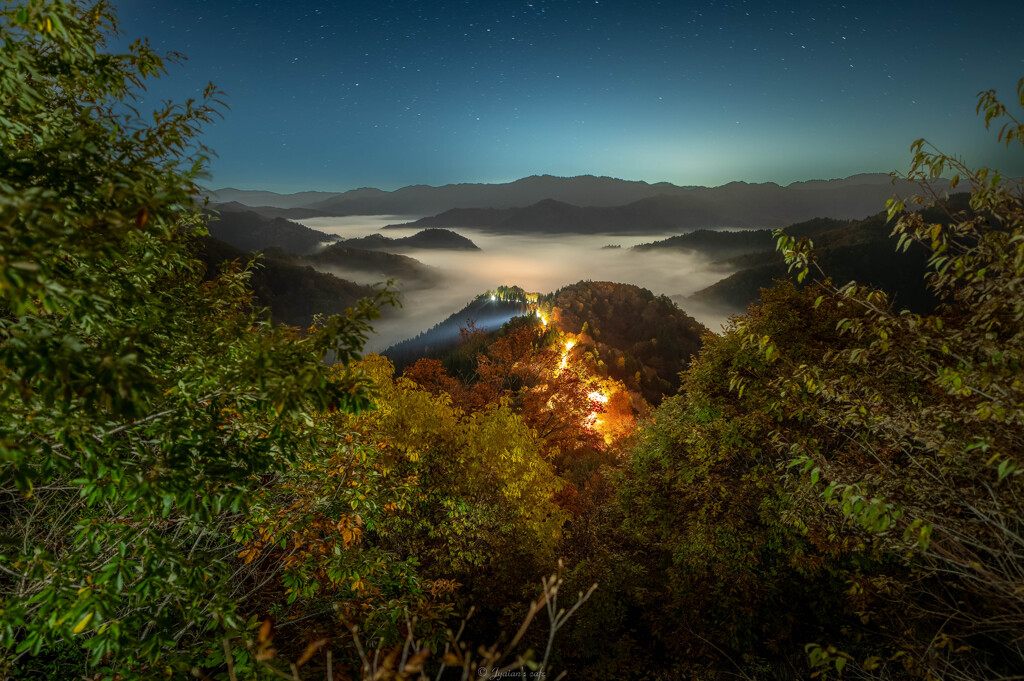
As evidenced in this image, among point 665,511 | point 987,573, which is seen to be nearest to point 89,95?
point 987,573

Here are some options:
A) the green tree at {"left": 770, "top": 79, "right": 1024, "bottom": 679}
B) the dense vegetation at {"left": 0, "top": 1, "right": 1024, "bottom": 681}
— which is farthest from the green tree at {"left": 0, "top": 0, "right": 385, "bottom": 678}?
the green tree at {"left": 770, "top": 79, "right": 1024, "bottom": 679}

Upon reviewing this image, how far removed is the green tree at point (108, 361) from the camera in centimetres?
230

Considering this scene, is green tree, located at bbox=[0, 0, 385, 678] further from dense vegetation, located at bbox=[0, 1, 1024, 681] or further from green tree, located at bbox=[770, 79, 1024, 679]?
green tree, located at bbox=[770, 79, 1024, 679]

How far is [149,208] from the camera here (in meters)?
2.47

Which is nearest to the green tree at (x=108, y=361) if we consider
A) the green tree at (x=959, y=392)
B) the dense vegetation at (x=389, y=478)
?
the dense vegetation at (x=389, y=478)

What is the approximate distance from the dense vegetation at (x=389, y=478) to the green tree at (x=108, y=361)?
0.09 feet

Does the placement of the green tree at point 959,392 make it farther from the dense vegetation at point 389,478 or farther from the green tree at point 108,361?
the green tree at point 108,361

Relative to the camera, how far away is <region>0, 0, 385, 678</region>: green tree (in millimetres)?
2297

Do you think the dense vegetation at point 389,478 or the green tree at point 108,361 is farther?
the dense vegetation at point 389,478

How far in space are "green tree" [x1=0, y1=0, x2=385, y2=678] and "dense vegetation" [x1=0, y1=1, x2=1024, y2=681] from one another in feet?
0.09

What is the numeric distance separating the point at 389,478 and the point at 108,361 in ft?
22.9

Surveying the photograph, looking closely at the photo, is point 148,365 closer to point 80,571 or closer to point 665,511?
point 80,571

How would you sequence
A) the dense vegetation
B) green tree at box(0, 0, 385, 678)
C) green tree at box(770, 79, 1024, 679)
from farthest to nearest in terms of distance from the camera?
1. green tree at box(770, 79, 1024, 679)
2. the dense vegetation
3. green tree at box(0, 0, 385, 678)

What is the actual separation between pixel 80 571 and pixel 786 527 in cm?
1309
